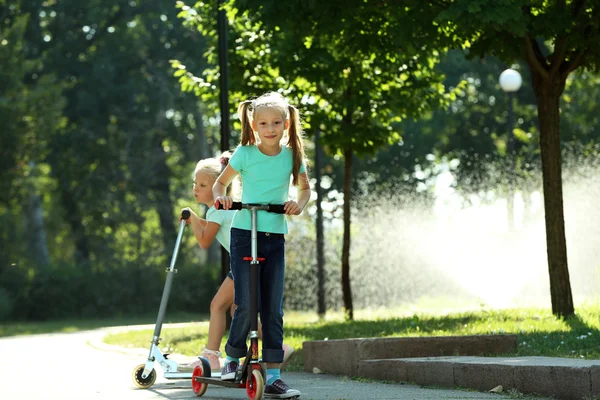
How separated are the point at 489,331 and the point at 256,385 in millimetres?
5035

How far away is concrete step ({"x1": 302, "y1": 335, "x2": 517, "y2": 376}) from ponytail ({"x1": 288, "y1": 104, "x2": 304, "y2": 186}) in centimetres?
232

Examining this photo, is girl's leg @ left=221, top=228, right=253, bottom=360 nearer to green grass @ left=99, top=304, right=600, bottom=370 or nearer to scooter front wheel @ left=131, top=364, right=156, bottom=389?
scooter front wheel @ left=131, top=364, right=156, bottom=389

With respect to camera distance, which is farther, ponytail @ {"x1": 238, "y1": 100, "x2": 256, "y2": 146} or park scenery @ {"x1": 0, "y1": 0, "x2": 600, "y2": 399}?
park scenery @ {"x1": 0, "y1": 0, "x2": 600, "y2": 399}

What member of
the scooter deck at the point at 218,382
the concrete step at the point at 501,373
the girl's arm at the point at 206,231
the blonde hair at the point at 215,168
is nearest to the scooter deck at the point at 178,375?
the scooter deck at the point at 218,382

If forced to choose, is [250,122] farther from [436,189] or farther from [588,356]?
[436,189]

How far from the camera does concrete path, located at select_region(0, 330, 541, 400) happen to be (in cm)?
765

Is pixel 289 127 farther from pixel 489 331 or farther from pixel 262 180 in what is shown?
pixel 489 331

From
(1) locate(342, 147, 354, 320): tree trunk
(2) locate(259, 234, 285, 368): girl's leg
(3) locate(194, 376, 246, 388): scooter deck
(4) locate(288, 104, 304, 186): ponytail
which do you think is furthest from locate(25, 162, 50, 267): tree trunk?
(2) locate(259, 234, 285, 368): girl's leg

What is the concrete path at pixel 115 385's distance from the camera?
25.1ft

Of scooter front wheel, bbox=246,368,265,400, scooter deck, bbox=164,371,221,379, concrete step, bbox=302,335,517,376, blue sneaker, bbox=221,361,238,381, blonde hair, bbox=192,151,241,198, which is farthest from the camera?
concrete step, bbox=302,335,517,376

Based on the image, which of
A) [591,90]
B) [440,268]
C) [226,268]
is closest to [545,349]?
[226,268]

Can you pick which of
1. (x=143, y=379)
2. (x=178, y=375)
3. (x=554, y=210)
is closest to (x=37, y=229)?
(x=554, y=210)

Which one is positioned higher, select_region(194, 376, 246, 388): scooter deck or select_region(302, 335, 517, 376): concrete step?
select_region(302, 335, 517, 376): concrete step

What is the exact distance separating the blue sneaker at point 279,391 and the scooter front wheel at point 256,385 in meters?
0.15
